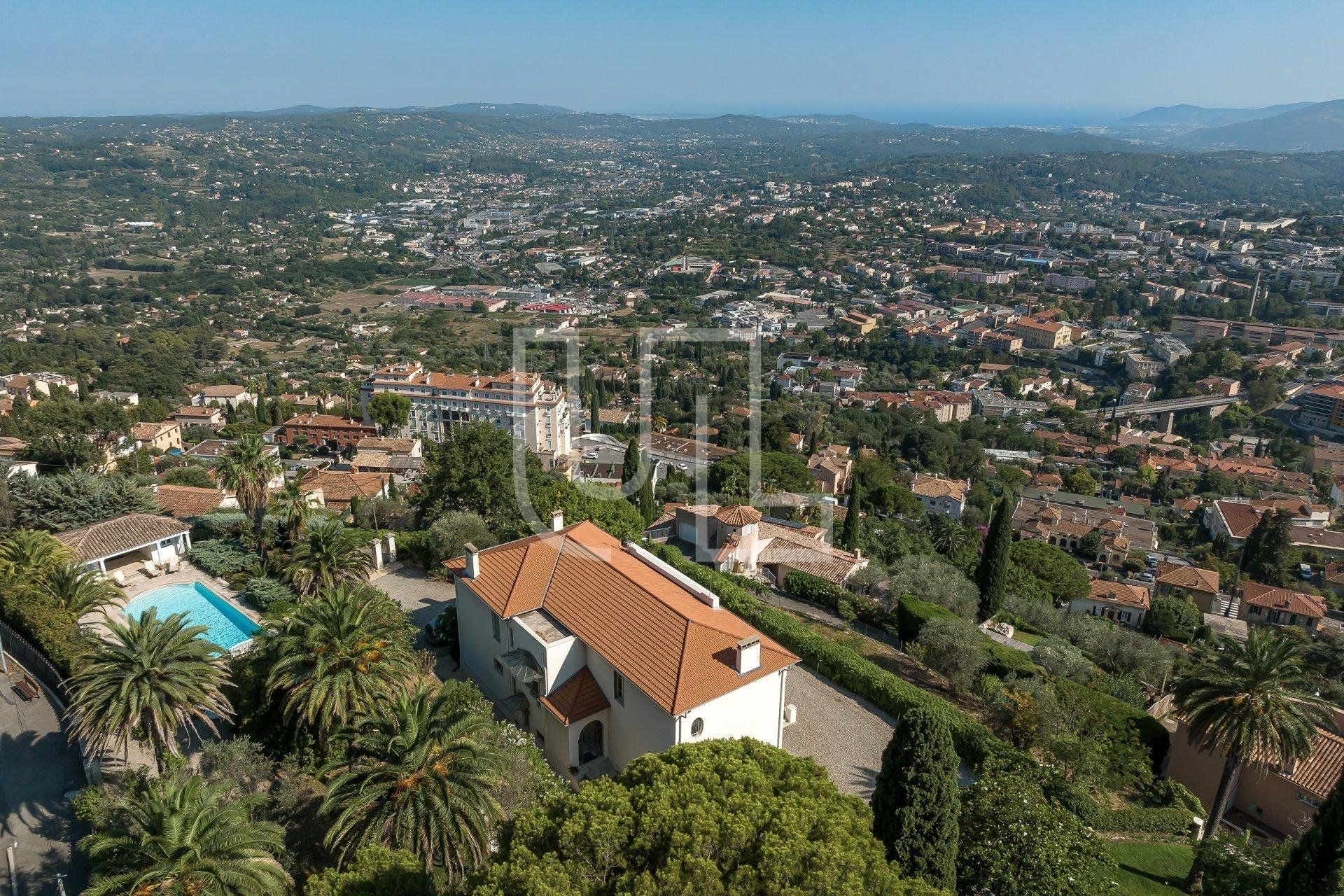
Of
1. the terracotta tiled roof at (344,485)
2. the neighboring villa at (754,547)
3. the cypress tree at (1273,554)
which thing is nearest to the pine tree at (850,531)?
the neighboring villa at (754,547)

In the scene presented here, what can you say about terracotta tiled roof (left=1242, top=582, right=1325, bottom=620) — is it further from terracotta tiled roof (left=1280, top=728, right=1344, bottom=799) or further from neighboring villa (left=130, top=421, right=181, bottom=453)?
neighboring villa (left=130, top=421, right=181, bottom=453)

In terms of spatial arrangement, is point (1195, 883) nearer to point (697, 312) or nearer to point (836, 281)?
point (697, 312)

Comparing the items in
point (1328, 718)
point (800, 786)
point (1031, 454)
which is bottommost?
point (1031, 454)

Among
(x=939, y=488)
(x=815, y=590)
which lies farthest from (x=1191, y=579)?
(x=815, y=590)

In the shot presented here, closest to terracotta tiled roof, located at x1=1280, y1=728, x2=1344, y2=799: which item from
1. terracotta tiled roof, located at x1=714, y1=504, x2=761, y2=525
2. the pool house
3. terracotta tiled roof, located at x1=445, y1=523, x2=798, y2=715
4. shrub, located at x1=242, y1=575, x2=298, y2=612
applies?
terracotta tiled roof, located at x1=445, y1=523, x2=798, y2=715

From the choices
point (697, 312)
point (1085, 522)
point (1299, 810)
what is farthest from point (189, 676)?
point (697, 312)
